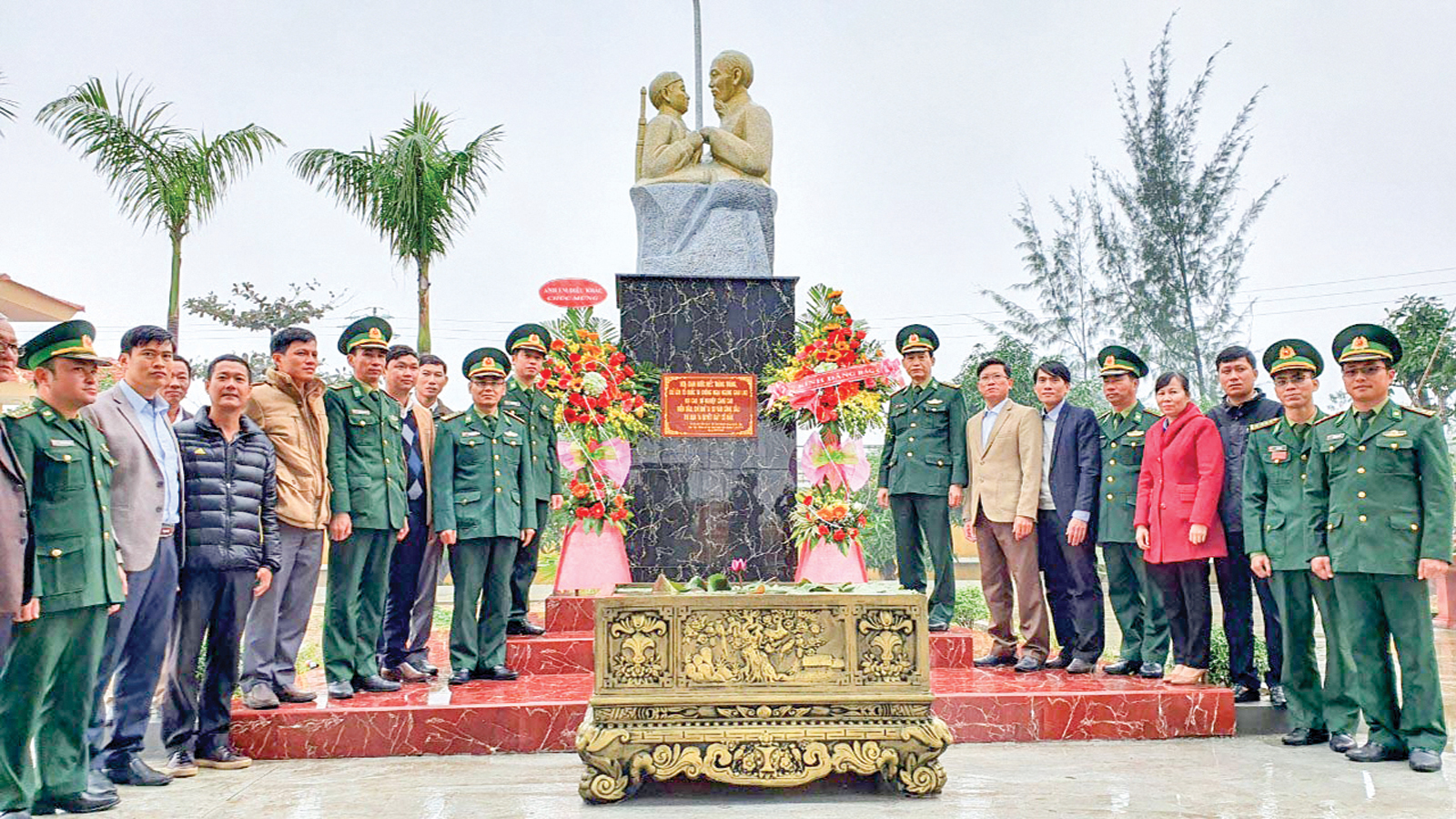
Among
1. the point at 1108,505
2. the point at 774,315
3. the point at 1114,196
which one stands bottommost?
the point at 1108,505

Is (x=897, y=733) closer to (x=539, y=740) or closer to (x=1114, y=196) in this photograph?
(x=539, y=740)

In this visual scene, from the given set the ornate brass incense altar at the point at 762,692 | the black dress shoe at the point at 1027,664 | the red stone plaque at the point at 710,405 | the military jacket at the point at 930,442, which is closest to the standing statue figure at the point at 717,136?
the red stone plaque at the point at 710,405

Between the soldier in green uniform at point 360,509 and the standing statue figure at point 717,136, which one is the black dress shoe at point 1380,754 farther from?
the standing statue figure at point 717,136

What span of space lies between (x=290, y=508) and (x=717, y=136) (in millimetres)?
3967

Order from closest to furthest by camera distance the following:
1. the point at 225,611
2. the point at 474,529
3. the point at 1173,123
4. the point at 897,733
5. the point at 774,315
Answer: the point at 897,733 → the point at 225,611 → the point at 474,529 → the point at 774,315 → the point at 1173,123

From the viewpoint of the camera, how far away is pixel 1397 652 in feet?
14.1

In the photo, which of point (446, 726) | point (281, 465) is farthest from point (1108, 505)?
point (281, 465)

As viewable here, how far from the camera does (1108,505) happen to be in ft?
18.2

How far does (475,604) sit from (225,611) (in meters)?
1.23

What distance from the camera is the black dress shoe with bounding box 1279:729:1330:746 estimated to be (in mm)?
4766

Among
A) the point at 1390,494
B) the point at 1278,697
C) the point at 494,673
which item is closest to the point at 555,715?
the point at 494,673

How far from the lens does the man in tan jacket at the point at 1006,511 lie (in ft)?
18.7

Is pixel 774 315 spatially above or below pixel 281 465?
above

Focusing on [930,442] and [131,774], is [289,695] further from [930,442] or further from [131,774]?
[930,442]
